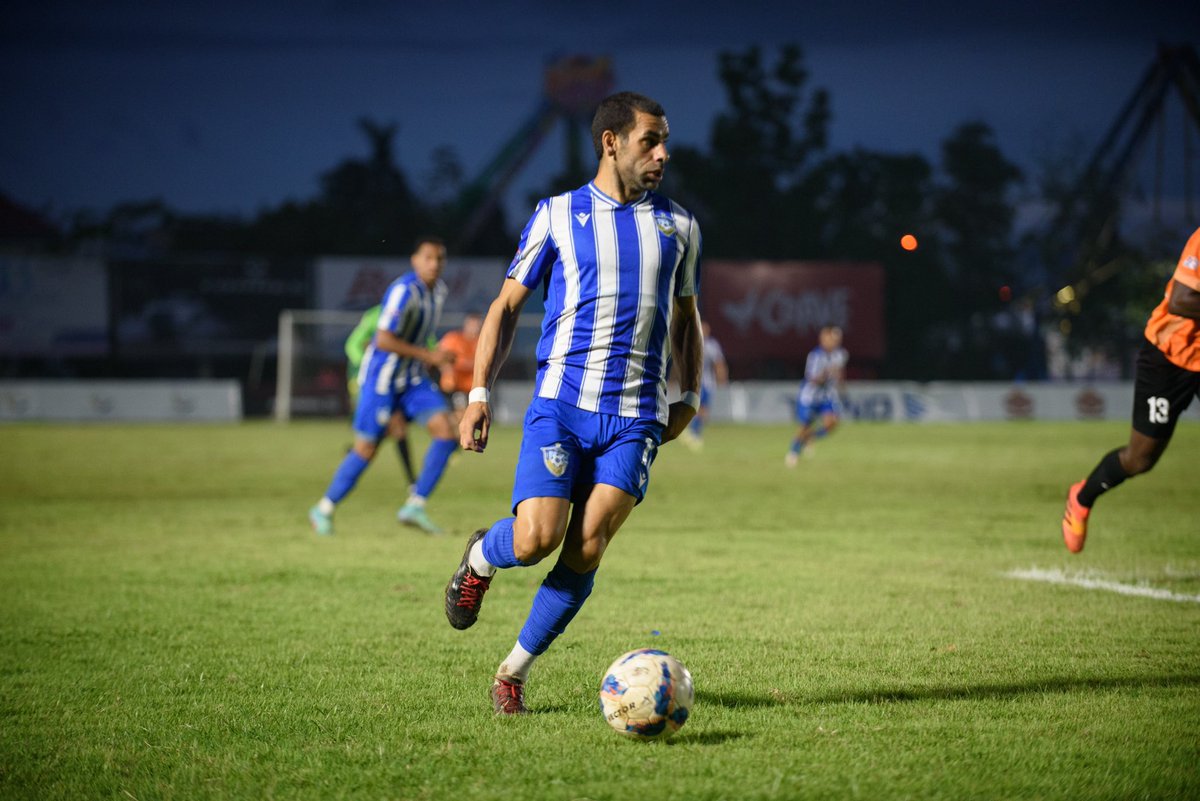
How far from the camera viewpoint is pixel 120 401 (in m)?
36.6

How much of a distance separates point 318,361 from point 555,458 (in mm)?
36569

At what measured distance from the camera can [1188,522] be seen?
1192 centimetres

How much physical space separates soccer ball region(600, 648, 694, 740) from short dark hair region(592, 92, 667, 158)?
1.91 m

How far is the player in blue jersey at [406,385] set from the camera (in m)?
10.9

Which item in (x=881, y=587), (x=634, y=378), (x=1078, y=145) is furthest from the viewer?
(x=1078, y=145)

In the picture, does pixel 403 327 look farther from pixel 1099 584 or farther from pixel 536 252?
pixel 536 252

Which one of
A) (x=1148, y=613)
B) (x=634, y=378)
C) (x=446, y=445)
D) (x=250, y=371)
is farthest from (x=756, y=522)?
(x=250, y=371)

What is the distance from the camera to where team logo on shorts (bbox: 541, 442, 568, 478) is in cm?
462

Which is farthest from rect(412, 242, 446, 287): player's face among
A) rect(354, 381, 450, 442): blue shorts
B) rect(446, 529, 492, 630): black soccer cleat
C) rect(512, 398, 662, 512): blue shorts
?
rect(512, 398, 662, 512): blue shorts

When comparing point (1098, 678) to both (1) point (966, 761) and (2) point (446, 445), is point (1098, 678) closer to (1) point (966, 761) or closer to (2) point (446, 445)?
(1) point (966, 761)

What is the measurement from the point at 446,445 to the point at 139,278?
34.0 meters

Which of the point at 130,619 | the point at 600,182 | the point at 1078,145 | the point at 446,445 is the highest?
the point at 1078,145

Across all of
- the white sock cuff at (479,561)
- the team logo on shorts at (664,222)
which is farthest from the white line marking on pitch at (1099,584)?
the white sock cuff at (479,561)

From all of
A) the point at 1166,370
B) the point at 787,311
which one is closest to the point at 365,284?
the point at 787,311
